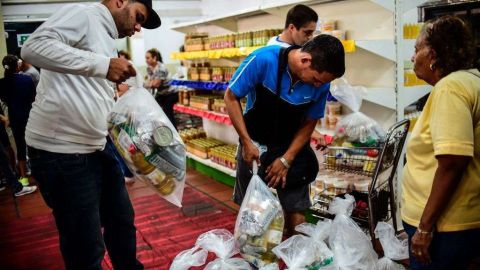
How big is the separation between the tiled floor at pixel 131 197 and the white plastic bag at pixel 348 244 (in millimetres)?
2152

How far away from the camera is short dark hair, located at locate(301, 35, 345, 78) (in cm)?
197

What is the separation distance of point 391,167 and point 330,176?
0.58 metres

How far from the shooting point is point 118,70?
1730 mm

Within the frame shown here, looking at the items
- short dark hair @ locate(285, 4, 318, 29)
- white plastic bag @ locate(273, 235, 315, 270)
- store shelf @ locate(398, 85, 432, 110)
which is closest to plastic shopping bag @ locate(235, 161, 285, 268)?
white plastic bag @ locate(273, 235, 315, 270)

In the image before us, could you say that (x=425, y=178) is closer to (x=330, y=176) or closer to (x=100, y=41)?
(x=100, y=41)

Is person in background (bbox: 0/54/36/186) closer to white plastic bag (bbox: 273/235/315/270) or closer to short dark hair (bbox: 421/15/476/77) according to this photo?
white plastic bag (bbox: 273/235/315/270)

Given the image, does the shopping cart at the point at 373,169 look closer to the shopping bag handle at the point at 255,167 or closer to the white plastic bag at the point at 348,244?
the white plastic bag at the point at 348,244

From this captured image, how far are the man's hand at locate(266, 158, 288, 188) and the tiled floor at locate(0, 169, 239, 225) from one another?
2.27 metres

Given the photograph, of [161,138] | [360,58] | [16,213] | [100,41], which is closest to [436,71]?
[161,138]

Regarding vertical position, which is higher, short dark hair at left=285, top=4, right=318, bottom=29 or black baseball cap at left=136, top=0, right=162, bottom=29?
short dark hair at left=285, top=4, right=318, bottom=29

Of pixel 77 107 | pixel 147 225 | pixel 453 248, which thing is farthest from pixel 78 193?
pixel 147 225

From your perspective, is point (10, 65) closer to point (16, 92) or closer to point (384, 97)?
point (16, 92)

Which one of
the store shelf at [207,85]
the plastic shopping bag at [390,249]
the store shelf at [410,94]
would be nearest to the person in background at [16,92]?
the store shelf at [207,85]

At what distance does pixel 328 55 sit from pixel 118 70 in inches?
36.4
